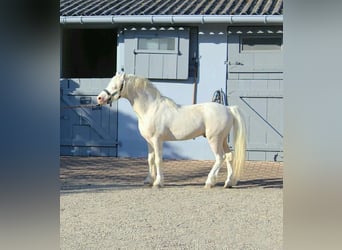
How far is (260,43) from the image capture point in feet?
32.2

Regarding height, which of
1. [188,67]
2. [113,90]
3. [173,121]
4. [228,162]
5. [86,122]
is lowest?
[228,162]

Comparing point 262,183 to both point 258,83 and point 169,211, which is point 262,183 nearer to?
point 169,211

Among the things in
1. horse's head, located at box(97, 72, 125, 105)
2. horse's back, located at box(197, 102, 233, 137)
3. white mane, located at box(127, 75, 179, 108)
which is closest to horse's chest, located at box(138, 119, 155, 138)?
→ white mane, located at box(127, 75, 179, 108)

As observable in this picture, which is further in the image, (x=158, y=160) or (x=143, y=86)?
(x=143, y=86)

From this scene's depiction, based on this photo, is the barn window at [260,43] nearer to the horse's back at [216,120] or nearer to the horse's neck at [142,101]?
the horse's back at [216,120]

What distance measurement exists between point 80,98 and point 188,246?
7.09 m

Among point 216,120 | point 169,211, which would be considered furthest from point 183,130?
point 169,211

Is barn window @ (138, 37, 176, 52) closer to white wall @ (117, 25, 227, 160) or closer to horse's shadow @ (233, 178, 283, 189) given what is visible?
white wall @ (117, 25, 227, 160)

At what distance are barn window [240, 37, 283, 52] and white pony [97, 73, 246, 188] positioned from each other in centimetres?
332

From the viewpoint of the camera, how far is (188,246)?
391 cm

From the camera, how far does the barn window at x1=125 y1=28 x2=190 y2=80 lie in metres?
9.97

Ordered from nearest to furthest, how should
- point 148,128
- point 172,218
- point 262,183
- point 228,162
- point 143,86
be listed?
1. point 172,218
2. point 148,128
3. point 143,86
4. point 228,162
5. point 262,183

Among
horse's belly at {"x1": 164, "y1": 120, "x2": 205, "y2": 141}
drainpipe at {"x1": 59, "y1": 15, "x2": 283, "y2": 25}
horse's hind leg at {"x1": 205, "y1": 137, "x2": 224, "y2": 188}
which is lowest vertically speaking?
horse's hind leg at {"x1": 205, "y1": 137, "x2": 224, "y2": 188}

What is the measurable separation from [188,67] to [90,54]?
13.0ft
